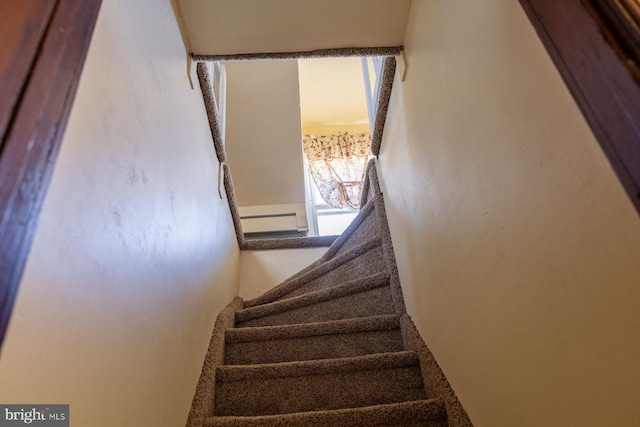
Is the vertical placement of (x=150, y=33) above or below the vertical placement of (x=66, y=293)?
above

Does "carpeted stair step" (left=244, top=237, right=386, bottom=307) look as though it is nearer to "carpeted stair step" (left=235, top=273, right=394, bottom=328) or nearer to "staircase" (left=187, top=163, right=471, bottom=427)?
"staircase" (left=187, top=163, right=471, bottom=427)

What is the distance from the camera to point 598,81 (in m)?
0.53

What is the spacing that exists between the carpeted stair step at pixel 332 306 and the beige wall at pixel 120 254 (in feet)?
1.81

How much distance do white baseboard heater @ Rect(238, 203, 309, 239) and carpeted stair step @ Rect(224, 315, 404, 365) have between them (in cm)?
207

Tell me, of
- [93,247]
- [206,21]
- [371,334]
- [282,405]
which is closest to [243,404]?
[282,405]

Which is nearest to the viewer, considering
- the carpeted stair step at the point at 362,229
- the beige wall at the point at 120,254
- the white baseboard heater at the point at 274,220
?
the beige wall at the point at 120,254

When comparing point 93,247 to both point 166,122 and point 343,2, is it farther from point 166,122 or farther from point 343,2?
point 343,2

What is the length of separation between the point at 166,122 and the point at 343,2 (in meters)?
0.85

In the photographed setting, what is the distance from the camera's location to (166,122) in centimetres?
128

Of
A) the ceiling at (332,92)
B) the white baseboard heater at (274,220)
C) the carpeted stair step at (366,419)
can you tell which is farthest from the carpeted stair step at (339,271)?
the ceiling at (332,92)

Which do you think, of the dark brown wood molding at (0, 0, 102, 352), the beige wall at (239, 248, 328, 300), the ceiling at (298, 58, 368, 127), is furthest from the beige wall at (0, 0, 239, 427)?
the ceiling at (298, 58, 368, 127)

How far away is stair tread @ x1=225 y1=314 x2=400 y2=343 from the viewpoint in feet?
5.85

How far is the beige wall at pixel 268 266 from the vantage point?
8.57 ft

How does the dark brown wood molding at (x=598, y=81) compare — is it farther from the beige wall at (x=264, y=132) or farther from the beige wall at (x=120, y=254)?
the beige wall at (x=264, y=132)
